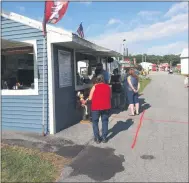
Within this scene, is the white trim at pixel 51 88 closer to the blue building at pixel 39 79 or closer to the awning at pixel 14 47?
the blue building at pixel 39 79

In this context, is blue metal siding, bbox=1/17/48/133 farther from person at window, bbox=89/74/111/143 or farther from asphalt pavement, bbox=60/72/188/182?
asphalt pavement, bbox=60/72/188/182

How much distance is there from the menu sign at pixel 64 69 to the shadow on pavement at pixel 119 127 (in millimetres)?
1904

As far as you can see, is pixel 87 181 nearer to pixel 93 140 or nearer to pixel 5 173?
pixel 5 173

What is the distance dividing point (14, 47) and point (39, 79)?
140 centimetres

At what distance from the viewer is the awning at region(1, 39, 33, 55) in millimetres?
7370

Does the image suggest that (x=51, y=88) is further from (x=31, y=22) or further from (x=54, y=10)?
(x=54, y=10)

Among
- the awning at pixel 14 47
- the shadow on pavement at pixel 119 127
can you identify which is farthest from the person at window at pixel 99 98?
the awning at pixel 14 47

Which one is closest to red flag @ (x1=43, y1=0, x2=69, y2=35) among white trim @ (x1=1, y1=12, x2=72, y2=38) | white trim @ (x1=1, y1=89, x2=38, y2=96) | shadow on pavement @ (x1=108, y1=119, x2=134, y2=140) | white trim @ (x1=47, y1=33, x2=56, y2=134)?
white trim @ (x1=1, y1=12, x2=72, y2=38)

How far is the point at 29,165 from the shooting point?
4.75 m

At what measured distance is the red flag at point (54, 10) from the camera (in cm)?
677

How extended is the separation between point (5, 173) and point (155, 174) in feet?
8.34

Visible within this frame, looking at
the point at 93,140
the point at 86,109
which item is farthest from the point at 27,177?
the point at 86,109

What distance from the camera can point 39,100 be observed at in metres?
7.37

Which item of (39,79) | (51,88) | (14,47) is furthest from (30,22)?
(51,88)
